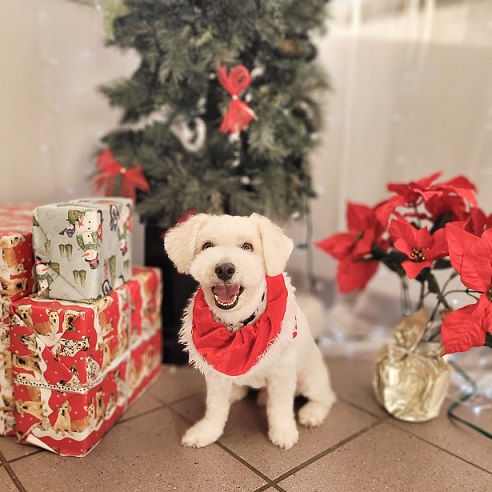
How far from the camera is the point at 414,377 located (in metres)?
1.27

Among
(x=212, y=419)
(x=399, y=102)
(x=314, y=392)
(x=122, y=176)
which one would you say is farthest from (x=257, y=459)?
(x=399, y=102)

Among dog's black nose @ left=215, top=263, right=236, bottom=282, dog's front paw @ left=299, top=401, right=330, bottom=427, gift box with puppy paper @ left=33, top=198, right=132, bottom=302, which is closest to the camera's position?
dog's black nose @ left=215, top=263, right=236, bottom=282

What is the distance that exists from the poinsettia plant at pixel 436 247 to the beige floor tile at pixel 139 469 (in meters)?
0.57

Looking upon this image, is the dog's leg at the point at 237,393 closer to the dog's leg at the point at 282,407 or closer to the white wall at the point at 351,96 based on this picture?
the dog's leg at the point at 282,407

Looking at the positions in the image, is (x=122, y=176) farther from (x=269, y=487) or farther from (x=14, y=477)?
(x=269, y=487)

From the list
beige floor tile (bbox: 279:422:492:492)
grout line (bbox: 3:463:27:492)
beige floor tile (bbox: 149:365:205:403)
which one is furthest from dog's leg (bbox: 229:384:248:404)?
grout line (bbox: 3:463:27:492)

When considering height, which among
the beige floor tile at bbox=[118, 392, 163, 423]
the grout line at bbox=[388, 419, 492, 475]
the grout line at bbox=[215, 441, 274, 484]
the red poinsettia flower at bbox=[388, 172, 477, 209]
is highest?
the red poinsettia flower at bbox=[388, 172, 477, 209]

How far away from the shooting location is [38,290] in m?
1.08

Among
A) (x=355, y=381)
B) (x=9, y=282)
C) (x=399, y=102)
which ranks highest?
(x=399, y=102)

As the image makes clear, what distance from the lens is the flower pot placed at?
1.25 meters

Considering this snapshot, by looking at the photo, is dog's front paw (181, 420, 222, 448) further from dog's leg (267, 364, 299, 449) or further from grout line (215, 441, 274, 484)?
dog's leg (267, 364, 299, 449)

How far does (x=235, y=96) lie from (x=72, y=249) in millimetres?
641

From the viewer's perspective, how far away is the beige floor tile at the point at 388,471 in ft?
3.33

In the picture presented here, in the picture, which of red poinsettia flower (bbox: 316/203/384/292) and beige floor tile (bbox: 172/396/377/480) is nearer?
beige floor tile (bbox: 172/396/377/480)
